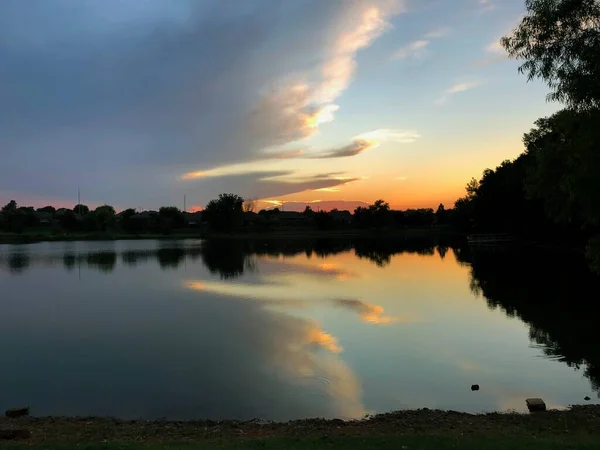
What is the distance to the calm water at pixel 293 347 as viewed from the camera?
10.6 metres

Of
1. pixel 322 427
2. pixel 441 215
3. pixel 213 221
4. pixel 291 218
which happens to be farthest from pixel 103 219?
pixel 322 427

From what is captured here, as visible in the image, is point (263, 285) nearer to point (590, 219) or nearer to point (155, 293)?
point (155, 293)

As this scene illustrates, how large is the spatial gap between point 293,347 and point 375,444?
27.2 feet

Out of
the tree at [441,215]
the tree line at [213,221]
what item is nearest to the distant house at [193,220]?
the tree line at [213,221]

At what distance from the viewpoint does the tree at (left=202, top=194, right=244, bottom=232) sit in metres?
121

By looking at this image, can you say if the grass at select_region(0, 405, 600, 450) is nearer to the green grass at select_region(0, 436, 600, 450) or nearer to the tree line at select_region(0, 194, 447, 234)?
the green grass at select_region(0, 436, 600, 450)

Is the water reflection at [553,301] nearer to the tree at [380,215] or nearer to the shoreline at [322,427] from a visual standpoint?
the shoreline at [322,427]

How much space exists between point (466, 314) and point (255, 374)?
11596 millimetres

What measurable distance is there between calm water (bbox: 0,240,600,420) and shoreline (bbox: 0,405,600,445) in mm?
970

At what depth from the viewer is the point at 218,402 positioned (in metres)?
10.4

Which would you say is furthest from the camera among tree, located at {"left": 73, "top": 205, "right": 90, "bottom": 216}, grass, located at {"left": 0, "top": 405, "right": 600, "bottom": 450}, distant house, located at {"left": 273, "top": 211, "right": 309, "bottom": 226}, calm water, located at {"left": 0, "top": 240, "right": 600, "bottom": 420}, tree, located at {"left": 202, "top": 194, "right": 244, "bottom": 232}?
tree, located at {"left": 73, "top": 205, "right": 90, "bottom": 216}

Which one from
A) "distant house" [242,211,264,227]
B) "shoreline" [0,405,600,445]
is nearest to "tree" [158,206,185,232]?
"distant house" [242,211,264,227]

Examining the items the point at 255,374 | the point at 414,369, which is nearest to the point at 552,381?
the point at 414,369

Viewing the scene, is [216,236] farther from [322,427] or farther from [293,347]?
[322,427]
